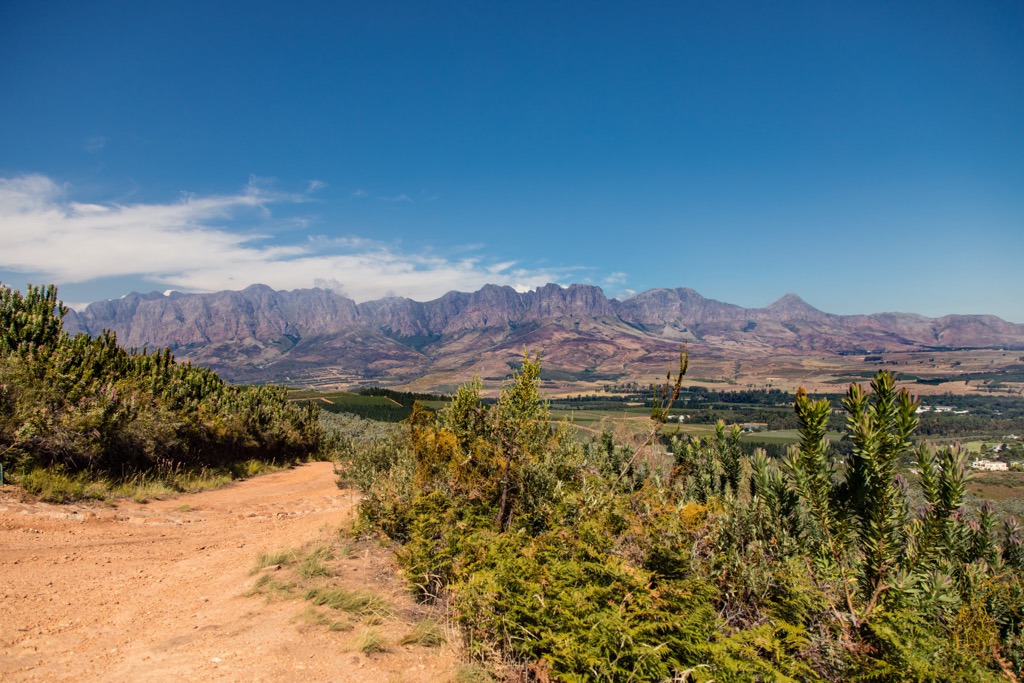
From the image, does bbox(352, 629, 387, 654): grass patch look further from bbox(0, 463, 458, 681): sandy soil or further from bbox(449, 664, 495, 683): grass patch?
bbox(449, 664, 495, 683): grass patch

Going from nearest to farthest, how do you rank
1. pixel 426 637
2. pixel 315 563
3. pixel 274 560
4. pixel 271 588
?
pixel 426 637, pixel 271 588, pixel 315 563, pixel 274 560

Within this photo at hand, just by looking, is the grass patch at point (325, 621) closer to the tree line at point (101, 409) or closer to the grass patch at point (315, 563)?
the grass patch at point (315, 563)

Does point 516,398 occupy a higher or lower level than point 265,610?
higher

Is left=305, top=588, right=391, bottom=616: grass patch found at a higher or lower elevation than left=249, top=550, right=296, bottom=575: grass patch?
higher

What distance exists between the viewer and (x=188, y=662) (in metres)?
5.38

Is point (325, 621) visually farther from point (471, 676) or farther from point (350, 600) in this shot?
point (471, 676)

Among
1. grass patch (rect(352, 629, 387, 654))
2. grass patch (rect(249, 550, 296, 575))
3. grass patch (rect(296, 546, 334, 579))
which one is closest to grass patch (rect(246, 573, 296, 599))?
grass patch (rect(296, 546, 334, 579))

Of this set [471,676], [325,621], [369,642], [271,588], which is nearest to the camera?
[471,676]

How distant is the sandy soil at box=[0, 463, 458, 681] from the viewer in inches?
210

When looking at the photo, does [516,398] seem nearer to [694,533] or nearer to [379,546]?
[694,533]

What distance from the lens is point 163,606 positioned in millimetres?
7078

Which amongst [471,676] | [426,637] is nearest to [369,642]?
[426,637]

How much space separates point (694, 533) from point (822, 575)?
1911 millimetres

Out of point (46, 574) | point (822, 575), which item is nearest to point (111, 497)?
point (46, 574)
